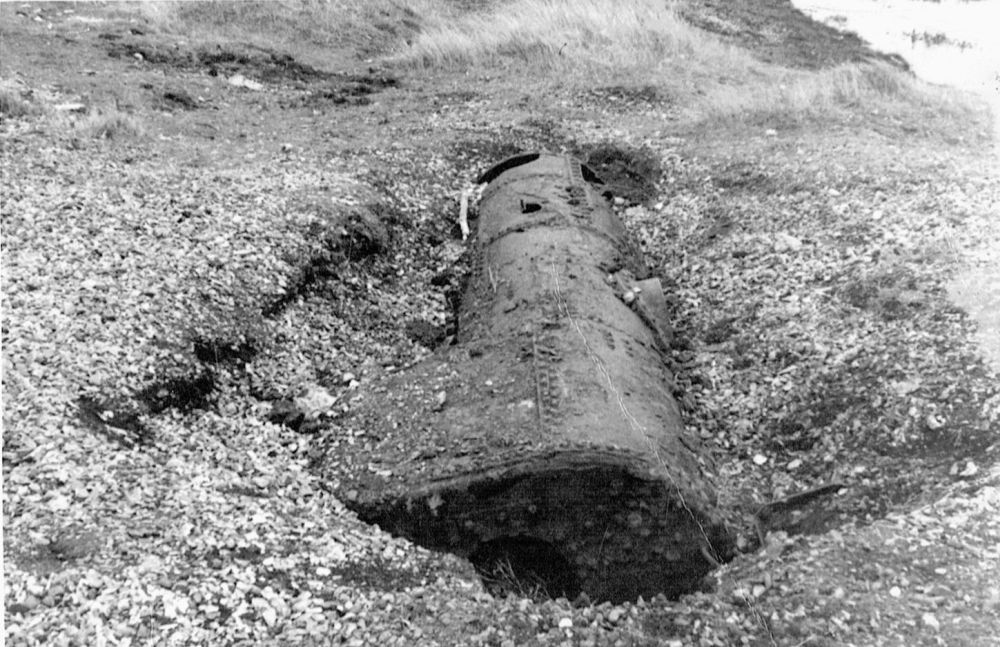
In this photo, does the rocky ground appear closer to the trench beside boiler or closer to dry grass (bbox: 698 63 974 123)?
the trench beside boiler

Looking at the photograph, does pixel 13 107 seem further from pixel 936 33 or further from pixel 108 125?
pixel 936 33

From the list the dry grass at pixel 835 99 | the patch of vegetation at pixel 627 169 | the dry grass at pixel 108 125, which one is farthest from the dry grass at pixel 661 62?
the dry grass at pixel 108 125

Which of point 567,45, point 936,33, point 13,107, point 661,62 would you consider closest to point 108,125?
point 13,107

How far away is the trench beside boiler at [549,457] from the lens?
11.8 ft

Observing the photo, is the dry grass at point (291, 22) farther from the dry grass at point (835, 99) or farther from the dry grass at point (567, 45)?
the dry grass at point (835, 99)

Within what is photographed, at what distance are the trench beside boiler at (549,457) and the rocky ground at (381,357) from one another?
8.4 inches

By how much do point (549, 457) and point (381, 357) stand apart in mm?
2182

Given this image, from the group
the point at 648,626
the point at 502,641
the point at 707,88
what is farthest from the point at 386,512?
the point at 707,88

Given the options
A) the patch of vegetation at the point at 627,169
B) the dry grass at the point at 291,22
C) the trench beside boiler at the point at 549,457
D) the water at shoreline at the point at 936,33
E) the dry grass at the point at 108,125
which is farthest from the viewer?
the water at shoreline at the point at 936,33

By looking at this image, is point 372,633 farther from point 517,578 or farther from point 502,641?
point 517,578

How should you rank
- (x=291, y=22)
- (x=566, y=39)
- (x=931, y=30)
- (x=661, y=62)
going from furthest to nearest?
1. (x=931, y=30)
2. (x=291, y=22)
3. (x=566, y=39)
4. (x=661, y=62)

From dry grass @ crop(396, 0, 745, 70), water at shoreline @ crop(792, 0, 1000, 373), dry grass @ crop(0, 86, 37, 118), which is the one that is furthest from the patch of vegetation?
dry grass @ crop(0, 86, 37, 118)

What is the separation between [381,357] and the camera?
5449 mm

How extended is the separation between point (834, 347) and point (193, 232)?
4.37 m
